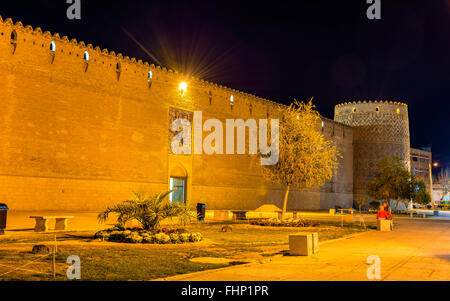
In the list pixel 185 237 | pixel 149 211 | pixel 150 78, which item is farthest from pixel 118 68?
pixel 185 237

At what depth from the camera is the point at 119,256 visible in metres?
8.09

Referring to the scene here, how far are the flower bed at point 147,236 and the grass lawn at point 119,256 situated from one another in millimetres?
311

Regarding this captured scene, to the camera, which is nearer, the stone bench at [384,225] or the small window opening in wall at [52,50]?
the stone bench at [384,225]

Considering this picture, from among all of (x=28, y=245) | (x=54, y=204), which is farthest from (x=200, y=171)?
(x=28, y=245)

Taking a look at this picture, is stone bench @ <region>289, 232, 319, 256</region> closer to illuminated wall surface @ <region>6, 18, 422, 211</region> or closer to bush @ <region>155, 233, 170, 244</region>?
bush @ <region>155, 233, 170, 244</region>

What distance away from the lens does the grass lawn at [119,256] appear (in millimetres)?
6328

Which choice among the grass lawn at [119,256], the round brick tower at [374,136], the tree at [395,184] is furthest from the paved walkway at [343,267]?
the round brick tower at [374,136]

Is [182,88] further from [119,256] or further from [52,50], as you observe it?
[119,256]

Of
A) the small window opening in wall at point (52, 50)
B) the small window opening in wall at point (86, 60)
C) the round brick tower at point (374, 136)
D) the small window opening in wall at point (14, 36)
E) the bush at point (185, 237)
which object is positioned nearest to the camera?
the bush at point (185, 237)

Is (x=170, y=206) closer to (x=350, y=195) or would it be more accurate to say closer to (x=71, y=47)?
(x=71, y=47)

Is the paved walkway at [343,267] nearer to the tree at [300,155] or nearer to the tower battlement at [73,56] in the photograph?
the tree at [300,155]

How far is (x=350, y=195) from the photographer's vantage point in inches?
1639

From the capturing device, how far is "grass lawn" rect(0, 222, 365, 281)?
20.8 feet

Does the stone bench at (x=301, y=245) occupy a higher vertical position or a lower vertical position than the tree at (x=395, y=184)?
lower
